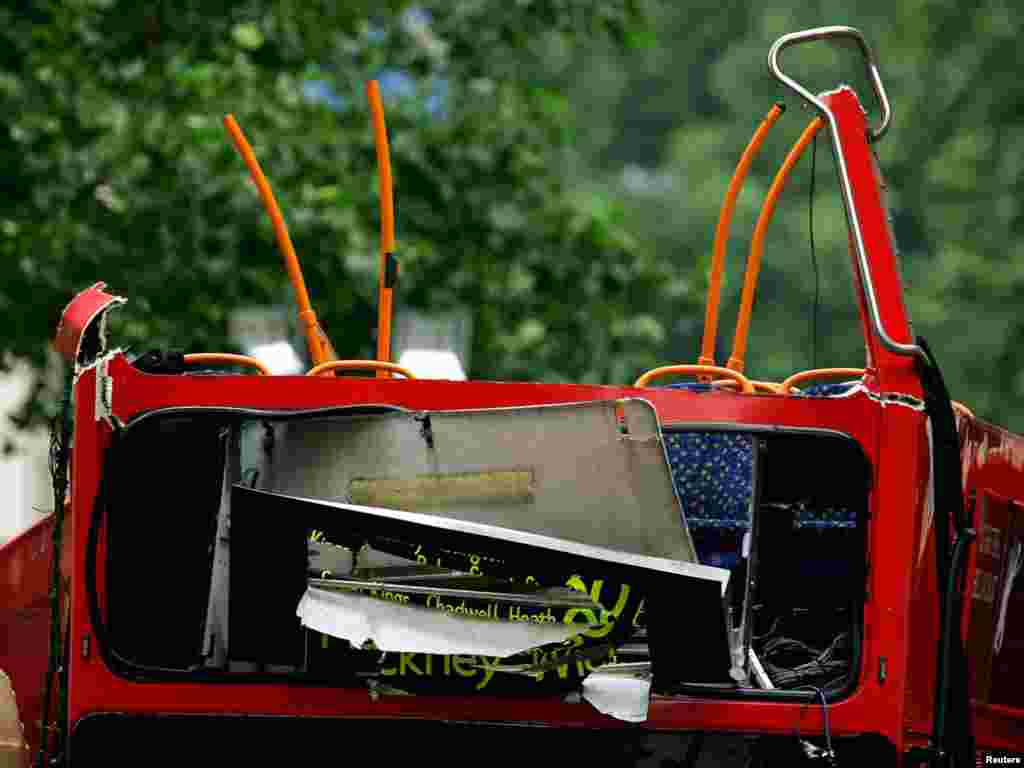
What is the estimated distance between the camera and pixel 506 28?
46.5ft

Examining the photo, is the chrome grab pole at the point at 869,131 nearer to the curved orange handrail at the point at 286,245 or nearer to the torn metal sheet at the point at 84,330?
the curved orange handrail at the point at 286,245

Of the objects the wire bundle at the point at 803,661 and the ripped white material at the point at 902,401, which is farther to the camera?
the wire bundle at the point at 803,661

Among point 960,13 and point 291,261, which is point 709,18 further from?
point 291,261

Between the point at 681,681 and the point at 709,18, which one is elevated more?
the point at 709,18

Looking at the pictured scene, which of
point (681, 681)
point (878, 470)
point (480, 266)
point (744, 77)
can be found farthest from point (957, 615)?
A: point (744, 77)

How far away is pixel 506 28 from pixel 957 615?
10.1m

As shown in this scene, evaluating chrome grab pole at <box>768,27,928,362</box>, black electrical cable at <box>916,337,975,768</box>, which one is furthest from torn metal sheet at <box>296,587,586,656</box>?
chrome grab pole at <box>768,27,928,362</box>

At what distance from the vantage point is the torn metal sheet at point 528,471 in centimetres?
442

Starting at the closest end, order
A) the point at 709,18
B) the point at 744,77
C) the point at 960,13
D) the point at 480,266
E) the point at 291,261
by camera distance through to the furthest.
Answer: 1. the point at 291,261
2. the point at 480,266
3. the point at 960,13
4. the point at 744,77
5. the point at 709,18

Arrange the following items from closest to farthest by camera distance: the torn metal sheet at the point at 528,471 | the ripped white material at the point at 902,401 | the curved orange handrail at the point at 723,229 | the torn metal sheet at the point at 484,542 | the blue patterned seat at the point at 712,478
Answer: the torn metal sheet at the point at 484,542 → the torn metal sheet at the point at 528,471 → the ripped white material at the point at 902,401 → the blue patterned seat at the point at 712,478 → the curved orange handrail at the point at 723,229

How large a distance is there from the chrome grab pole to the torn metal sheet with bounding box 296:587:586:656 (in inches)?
39.6

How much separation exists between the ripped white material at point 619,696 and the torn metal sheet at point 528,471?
30 centimetres

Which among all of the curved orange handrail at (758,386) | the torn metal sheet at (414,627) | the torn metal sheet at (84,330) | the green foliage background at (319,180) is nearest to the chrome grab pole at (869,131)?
the curved orange handrail at (758,386)
